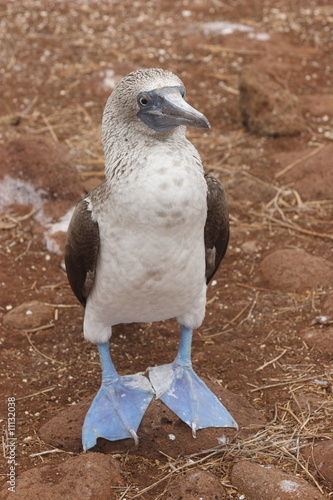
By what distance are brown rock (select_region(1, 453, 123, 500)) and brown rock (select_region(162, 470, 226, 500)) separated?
9.8 inches

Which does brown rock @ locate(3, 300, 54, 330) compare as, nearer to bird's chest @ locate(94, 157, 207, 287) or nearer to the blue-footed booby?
the blue-footed booby

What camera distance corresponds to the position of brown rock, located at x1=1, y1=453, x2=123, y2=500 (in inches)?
119

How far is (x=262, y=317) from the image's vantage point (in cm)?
436

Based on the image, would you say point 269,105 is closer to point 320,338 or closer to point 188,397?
point 320,338

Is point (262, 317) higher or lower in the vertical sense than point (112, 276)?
lower

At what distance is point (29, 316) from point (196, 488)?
1.78 metres

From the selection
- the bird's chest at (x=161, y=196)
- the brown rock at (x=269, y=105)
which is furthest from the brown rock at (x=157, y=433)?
the brown rock at (x=269, y=105)

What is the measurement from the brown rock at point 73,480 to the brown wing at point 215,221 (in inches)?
43.6

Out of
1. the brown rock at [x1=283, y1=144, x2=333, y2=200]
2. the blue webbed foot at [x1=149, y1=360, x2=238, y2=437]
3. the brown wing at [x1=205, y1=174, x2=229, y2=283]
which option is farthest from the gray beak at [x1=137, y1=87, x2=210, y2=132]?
the brown rock at [x1=283, y1=144, x2=333, y2=200]

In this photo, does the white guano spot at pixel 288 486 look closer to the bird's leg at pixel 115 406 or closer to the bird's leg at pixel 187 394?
the bird's leg at pixel 187 394

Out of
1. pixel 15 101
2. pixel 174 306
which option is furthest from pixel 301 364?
pixel 15 101

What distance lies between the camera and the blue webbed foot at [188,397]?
3.46 m

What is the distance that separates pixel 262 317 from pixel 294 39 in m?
4.57

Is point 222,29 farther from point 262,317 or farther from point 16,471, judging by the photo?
point 16,471
